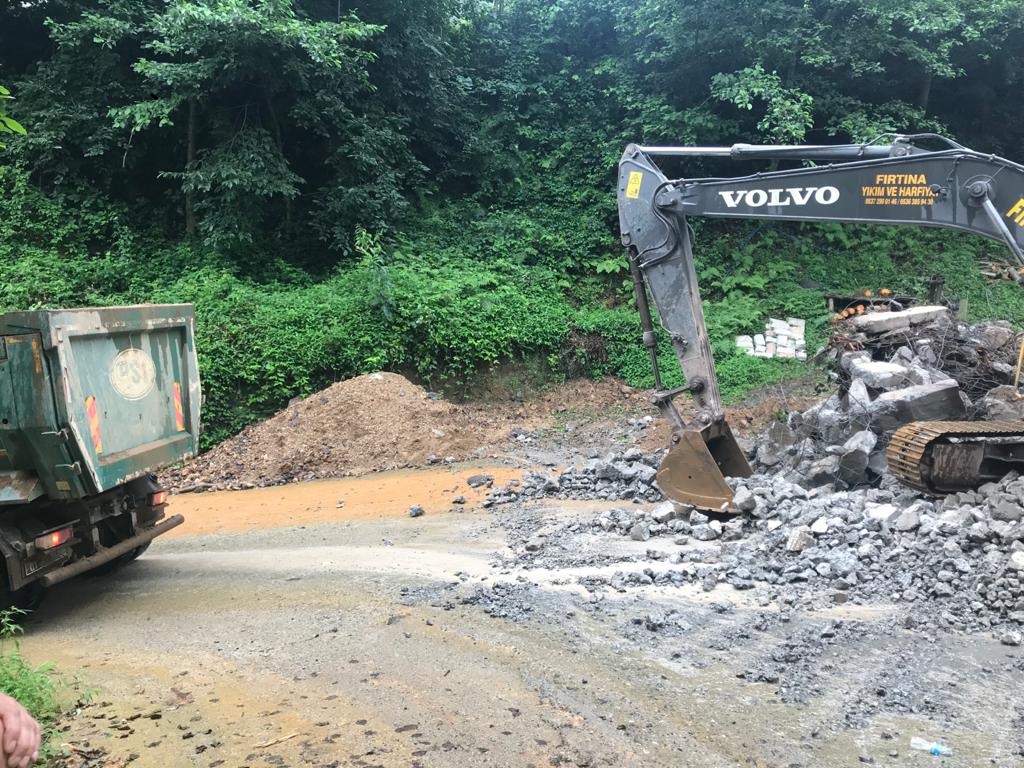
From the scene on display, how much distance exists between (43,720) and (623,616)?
3.16m

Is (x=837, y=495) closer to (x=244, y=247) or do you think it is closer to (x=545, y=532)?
(x=545, y=532)

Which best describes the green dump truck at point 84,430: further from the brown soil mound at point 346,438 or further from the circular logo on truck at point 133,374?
the brown soil mound at point 346,438

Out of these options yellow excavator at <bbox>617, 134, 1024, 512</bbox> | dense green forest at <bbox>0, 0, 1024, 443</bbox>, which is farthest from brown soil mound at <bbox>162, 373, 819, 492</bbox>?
yellow excavator at <bbox>617, 134, 1024, 512</bbox>

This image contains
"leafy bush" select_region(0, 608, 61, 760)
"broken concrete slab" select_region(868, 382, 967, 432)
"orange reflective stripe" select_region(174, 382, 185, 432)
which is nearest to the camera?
"leafy bush" select_region(0, 608, 61, 760)

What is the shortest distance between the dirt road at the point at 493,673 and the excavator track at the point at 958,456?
1900 millimetres

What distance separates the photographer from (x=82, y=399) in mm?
5109

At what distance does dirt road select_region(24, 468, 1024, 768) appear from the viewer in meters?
3.30

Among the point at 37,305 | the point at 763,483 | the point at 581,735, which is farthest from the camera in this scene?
the point at 37,305

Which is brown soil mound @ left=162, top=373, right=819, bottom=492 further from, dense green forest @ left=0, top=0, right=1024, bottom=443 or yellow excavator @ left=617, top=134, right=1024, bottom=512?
yellow excavator @ left=617, top=134, right=1024, bottom=512

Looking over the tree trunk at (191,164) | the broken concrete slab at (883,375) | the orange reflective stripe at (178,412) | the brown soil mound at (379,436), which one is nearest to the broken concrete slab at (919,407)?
the broken concrete slab at (883,375)

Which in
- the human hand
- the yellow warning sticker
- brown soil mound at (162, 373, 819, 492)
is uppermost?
the yellow warning sticker

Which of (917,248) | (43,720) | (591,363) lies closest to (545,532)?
(43,720)

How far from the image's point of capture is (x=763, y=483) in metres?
6.89

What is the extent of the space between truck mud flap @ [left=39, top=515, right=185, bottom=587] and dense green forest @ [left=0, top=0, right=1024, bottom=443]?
18.2 ft
